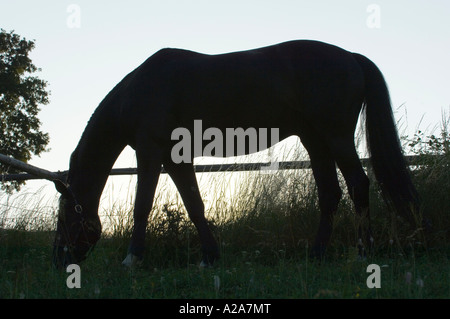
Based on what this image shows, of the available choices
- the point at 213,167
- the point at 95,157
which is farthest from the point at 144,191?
the point at 213,167

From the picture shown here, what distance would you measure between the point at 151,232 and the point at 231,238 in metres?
0.86

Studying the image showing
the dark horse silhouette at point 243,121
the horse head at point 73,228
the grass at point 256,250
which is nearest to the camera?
the grass at point 256,250

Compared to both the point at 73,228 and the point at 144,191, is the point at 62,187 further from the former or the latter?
the point at 144,191

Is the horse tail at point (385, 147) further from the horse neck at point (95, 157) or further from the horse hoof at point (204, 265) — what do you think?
the horse neck at point (95, 157)

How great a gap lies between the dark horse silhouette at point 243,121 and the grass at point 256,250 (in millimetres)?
283

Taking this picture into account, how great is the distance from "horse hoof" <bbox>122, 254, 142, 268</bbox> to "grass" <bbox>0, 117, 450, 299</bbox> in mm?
85

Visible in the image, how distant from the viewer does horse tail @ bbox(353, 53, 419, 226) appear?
4781 millimetres

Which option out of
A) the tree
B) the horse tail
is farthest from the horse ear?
the tree

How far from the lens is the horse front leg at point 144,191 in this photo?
4.71 m

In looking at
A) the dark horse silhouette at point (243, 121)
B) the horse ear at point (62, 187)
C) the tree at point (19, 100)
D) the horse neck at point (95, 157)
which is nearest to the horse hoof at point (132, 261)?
the dark horse silhouette at point (243, 121)

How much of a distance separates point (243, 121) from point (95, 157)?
5.09ft
